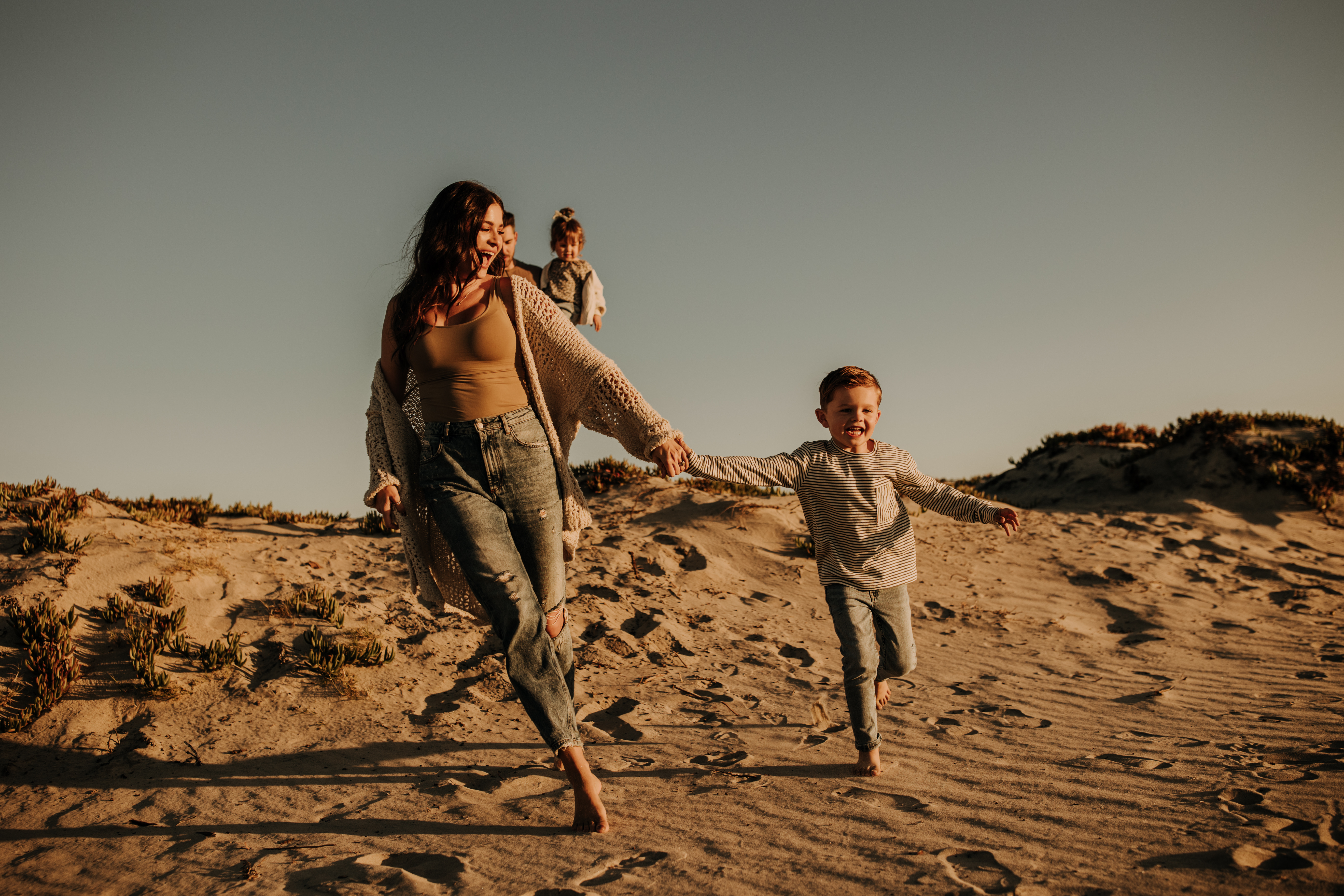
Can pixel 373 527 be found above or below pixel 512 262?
below

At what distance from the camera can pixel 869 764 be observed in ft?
13.3

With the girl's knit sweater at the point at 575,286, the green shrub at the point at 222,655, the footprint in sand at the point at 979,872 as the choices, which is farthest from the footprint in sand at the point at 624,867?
the girl's knit sweater at the point at 575,286

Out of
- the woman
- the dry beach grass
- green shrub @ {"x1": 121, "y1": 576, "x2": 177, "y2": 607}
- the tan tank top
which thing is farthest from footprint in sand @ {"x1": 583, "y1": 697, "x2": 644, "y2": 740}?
green shrub @ {"x1": 121, "y1": 576, "x2": 177, "y2": 607}

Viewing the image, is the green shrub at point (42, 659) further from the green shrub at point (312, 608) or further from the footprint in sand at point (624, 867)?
the footprint in sand at point (624, 867)

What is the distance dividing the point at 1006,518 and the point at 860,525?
0.73 metres

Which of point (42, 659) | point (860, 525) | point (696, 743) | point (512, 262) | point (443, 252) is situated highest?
point (512, 262)

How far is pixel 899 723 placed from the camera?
16.3 feet

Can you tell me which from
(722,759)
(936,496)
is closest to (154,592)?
(722,759)

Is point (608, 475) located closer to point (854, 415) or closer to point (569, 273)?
point (569, 273)

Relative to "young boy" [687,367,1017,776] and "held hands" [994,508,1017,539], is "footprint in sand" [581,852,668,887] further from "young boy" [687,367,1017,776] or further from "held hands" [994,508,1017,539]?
"held hands" [994,508,1017,539]

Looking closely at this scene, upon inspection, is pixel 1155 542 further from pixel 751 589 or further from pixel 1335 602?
pixel 751 589

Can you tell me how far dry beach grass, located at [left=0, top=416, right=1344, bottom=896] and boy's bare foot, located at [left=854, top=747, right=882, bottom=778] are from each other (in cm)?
14

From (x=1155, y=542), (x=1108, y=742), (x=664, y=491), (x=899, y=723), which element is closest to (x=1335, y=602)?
(x=1155, y=542)

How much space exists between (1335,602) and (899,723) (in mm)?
6680
